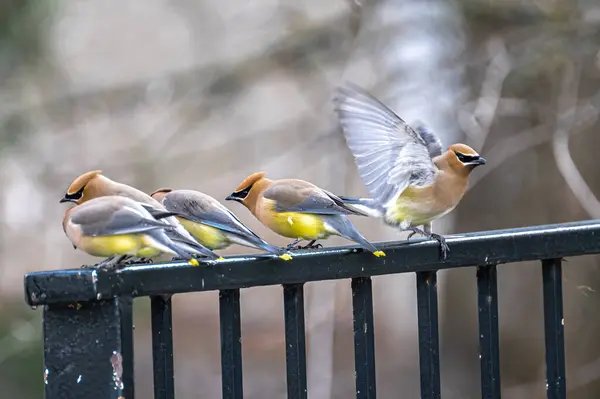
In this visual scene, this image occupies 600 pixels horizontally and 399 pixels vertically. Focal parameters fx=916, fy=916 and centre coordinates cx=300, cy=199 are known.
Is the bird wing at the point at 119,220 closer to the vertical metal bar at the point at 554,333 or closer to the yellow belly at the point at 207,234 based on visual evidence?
the yellow belly at the point at 207,234

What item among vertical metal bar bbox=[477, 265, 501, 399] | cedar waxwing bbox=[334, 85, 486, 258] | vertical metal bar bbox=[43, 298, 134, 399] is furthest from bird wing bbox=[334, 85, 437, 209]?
vertical metal bar bbox=[43, 298, 134, 399]

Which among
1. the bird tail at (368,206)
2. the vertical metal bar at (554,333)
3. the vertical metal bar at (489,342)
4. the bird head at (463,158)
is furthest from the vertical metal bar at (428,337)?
the bird head at (463,158)

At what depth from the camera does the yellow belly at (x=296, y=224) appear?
9.11ft

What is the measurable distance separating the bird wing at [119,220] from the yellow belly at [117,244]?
0.05m

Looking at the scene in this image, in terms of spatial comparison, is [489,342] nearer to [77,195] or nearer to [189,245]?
[189,245]

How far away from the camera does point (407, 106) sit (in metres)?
5.72

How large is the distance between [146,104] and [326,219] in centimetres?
408

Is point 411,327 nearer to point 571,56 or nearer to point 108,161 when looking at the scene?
point 108,161

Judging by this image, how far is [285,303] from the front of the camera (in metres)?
2.12

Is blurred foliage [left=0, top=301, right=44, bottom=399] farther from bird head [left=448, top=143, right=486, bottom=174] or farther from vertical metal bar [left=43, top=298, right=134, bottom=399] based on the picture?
vertical metal bar [left=43, top=298, right=134, bottom=399]

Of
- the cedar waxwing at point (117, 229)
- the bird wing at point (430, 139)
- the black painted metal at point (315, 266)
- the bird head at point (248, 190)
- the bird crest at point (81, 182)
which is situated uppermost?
the bird wing at point (430, 139)

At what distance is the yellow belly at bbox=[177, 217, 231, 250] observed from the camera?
95.8 inches

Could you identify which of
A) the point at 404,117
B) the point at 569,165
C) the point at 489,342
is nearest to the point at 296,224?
the point at 489,342

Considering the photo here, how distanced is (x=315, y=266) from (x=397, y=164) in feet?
2.88
